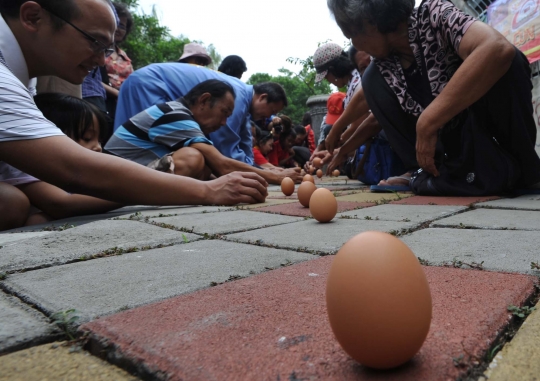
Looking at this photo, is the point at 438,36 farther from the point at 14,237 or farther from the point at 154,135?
the point at 14,237

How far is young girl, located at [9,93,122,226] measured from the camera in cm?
247

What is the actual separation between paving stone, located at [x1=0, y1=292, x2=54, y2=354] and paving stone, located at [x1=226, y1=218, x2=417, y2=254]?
0.83 meters

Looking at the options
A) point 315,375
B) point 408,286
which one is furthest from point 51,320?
point 408,286

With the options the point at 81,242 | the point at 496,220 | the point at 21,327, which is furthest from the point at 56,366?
the point at 496,220

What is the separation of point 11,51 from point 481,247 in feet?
7.69

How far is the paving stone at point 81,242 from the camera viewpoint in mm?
1340

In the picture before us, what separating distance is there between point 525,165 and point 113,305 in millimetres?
2871

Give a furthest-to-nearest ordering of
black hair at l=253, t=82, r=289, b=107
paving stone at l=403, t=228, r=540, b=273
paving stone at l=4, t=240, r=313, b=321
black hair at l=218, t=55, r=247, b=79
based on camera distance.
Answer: black hair at l=218, t=55, r=247, b=79 < black hair at l=253, t=82, r=289, b=107 < paving stone at l=403, t=228, r=540, b=273 < paving stone at l=4, t=240, r=313, b=321

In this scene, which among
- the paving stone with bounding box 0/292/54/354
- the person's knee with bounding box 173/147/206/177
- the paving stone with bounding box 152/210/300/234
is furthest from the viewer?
the person's knee with bounding box 173/147/206/177

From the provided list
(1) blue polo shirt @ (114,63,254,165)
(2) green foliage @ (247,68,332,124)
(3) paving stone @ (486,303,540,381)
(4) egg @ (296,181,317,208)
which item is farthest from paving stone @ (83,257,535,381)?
(2) green foliage @ (247,68,332,124)

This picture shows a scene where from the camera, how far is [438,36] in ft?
8.75

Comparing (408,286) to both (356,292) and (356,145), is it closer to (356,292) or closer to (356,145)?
(356,292)

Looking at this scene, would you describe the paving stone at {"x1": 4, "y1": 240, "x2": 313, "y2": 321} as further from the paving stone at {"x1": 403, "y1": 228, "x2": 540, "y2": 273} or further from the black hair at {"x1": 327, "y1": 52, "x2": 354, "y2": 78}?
the black hair at {"x1": 327, "y1": 52, "x2": 354, "y2": 78}

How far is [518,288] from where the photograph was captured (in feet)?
2.87
